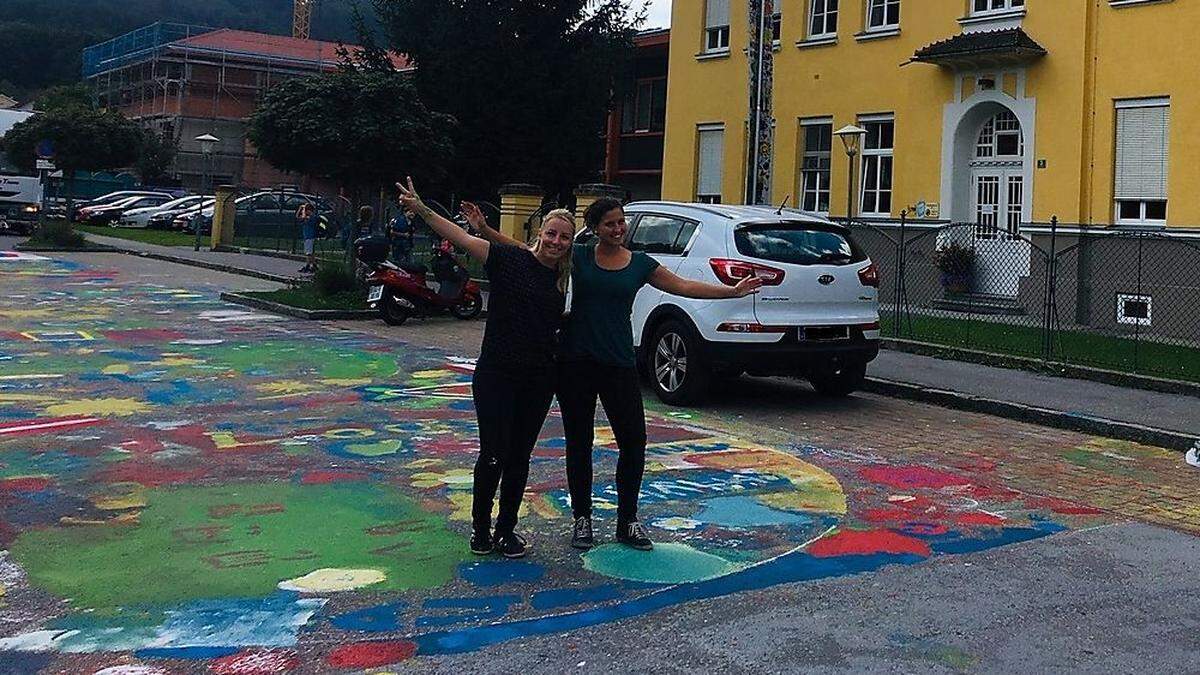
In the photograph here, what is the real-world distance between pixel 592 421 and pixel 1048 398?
24.9ft

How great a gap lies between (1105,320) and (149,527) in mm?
15078

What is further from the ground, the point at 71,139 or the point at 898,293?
the point at 71,139

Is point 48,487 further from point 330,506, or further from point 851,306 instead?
point 851,306

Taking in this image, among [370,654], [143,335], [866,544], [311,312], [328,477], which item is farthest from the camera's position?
[311,312]

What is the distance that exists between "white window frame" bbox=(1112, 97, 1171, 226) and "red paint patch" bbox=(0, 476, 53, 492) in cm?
1647

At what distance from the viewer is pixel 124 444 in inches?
339

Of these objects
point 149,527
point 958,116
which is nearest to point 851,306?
point 149,527

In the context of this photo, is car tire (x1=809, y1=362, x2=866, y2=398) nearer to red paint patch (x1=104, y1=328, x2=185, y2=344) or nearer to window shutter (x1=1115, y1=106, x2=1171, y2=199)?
red paint patch (x1=104, y1=328, x2=185, y2=344)

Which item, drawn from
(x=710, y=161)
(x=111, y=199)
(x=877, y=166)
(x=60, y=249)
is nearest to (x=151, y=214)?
(x=111, y=199)

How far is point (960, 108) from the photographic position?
21312 mm

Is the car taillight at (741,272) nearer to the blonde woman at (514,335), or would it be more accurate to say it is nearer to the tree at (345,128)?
the blonde woman at (514,335)

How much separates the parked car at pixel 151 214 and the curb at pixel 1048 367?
35504 millimetres

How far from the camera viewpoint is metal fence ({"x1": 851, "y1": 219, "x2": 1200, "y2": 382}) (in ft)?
49.7

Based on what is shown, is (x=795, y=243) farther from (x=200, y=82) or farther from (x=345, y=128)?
(x=200, y=82)
